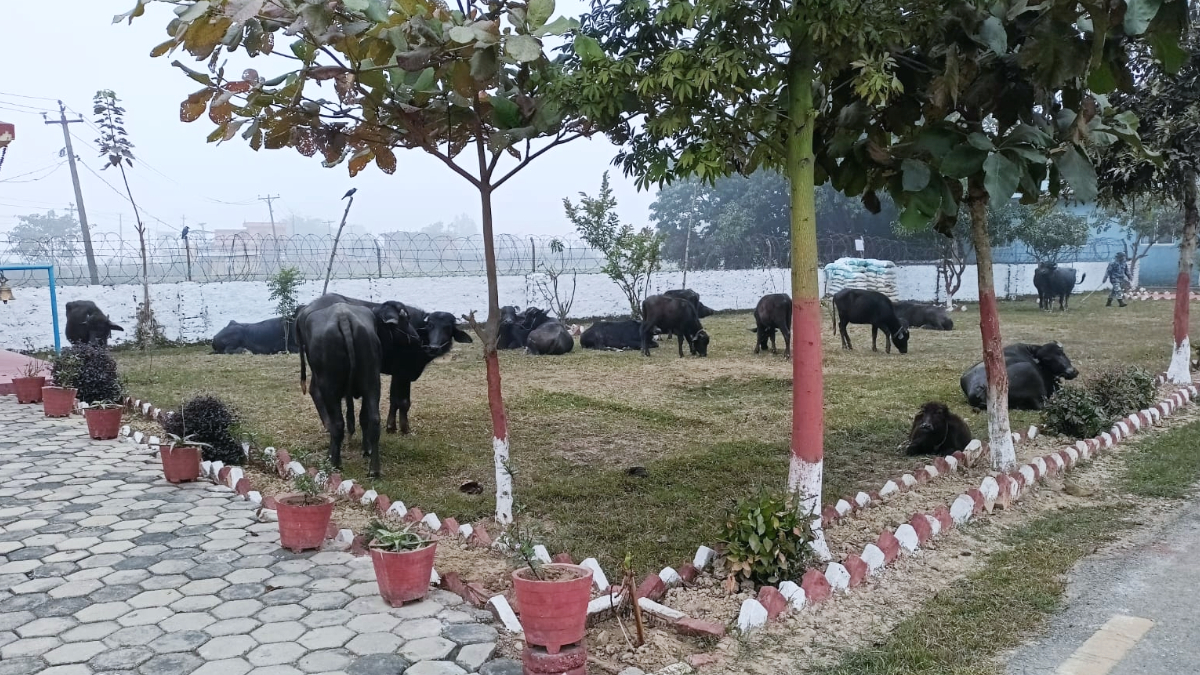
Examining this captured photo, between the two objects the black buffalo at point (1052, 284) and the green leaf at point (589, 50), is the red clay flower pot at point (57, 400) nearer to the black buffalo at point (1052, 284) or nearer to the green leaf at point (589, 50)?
the green leaf at point (589, 50)

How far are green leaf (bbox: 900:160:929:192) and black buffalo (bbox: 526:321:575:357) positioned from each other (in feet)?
35.3

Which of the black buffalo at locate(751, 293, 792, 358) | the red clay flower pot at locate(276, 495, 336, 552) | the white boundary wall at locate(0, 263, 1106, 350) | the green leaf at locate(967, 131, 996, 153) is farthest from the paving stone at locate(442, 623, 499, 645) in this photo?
the white boundary wall at locate(0, 263, 1106, 350)

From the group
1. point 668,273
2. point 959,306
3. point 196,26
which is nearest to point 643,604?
point 196,26

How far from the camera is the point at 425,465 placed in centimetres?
665

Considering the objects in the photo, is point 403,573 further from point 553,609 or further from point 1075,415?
point 1075,415

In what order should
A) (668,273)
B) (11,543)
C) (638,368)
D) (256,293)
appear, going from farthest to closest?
1. (668,273)
2. (256,293)
3. (638,368)
4. (11,543)

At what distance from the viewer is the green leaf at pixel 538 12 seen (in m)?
3.92

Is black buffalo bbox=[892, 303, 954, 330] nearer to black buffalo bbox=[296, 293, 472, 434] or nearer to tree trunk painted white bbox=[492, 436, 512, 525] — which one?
black buffalo bbox=[296, 293, 472, 434]

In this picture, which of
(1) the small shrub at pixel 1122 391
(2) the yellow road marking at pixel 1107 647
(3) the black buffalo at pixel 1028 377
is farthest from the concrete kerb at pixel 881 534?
(3) the black buffalo at pixel 1028 377

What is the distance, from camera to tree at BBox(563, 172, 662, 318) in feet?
62.4

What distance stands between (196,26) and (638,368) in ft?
31.9

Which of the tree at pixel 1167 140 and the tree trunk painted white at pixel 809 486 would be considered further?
the tree at pixel 1167 140

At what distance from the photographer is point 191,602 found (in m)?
3.90

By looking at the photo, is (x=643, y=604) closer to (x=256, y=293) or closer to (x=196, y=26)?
(x=196, y=26)
